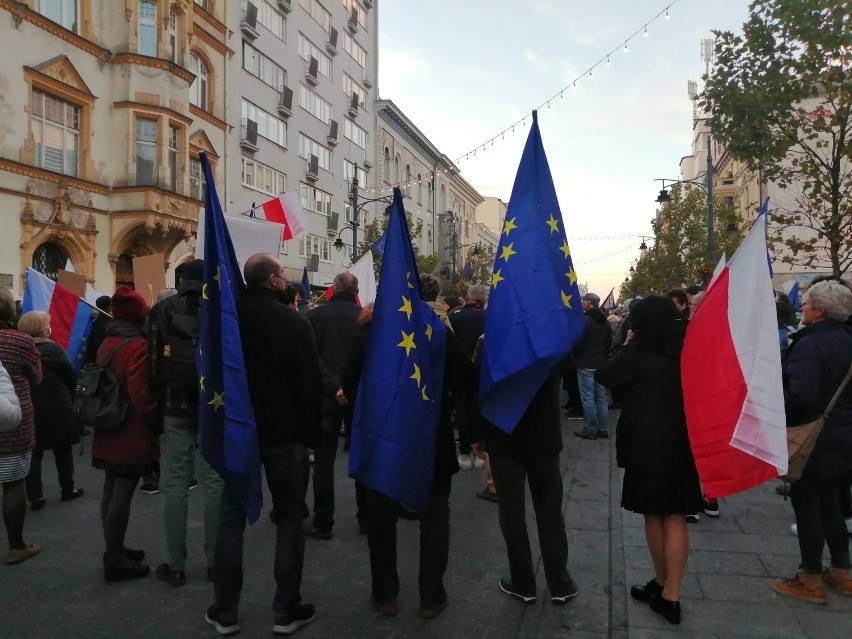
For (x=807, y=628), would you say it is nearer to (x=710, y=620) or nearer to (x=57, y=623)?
(x=710, y=620)

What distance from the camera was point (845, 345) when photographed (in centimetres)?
427

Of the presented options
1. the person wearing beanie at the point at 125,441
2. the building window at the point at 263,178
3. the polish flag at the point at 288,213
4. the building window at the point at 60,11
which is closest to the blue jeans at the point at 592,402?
the polish flag at the point at 288,213

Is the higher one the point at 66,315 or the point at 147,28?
the point at 147,28

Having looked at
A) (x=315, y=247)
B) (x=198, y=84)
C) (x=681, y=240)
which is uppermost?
(x=198, y=84)

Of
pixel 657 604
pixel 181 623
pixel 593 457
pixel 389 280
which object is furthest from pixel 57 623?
pixel 593 457

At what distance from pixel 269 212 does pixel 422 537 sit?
653 cm

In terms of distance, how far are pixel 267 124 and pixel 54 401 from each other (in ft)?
88.8

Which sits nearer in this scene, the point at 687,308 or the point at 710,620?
the point at 710,620

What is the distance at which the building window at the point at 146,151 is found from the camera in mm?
22031

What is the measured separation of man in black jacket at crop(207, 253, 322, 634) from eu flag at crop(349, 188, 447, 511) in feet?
1.08

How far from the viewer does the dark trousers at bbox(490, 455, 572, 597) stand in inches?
168

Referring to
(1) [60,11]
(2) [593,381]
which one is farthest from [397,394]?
(1) [60,11]

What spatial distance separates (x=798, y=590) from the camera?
4.31 m

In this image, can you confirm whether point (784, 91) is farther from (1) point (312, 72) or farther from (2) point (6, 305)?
(1) point (312, 72)
